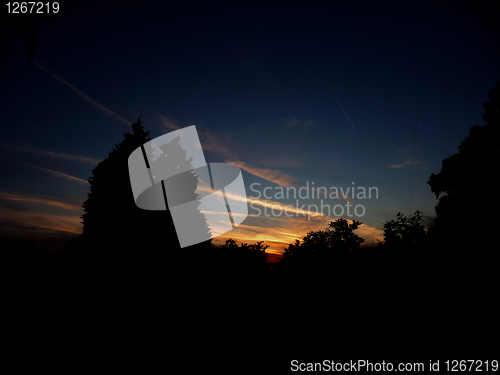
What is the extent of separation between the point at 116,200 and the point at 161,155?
5.14 meters

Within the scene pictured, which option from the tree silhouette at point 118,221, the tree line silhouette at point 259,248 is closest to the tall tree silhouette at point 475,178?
the tree line silhouette at point 259,248

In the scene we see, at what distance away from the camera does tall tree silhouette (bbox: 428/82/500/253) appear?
53.0ft

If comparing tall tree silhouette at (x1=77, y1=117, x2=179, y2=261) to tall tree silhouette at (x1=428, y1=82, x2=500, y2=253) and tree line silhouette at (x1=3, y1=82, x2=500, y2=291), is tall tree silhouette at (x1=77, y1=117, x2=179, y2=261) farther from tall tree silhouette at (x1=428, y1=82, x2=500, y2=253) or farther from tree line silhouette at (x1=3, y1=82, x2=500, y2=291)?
tall tree silhouette at (x1=428, y1=82, x2=500, y2=253)

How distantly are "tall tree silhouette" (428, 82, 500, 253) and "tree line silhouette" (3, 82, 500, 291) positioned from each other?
0.06 m

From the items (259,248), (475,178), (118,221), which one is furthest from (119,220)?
(475,178)

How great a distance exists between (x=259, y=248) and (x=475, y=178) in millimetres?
17974

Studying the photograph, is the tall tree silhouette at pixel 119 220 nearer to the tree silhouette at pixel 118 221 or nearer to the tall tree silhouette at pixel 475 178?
the tree silhouette at pixel 118 221

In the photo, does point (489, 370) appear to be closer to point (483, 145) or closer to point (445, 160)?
point (483, 145)

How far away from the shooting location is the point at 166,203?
1672 centimetres

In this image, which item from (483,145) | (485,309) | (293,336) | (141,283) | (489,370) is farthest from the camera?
(483,145)

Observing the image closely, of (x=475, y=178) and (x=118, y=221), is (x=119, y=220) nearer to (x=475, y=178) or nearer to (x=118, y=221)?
(x=118, y=221)

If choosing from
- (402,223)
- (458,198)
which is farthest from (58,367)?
(402,223)

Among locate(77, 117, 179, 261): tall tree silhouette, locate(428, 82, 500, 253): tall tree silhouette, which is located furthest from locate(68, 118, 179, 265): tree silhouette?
locate(428, 82, 500, 253): tall tree silhouette

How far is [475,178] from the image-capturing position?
56.1ft
